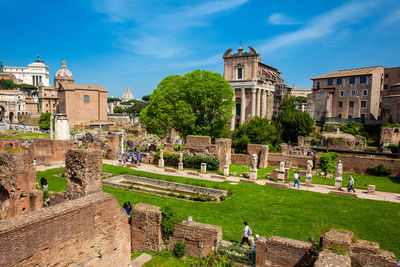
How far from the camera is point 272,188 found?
17406mm

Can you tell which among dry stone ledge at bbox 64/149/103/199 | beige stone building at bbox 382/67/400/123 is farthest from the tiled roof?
dry stone ledge at bbox 64/149/103/199

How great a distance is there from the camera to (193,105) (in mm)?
30250

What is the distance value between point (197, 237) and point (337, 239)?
13.8 feet

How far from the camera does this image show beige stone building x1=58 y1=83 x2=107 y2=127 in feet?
225

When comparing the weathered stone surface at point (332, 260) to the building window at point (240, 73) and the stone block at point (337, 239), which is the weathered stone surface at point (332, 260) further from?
the building window at point (240, 73)

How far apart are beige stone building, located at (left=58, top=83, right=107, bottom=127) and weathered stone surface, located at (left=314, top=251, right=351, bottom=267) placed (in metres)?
71.3

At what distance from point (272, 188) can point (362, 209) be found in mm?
5403

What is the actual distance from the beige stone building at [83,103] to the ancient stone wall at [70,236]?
6703 cm

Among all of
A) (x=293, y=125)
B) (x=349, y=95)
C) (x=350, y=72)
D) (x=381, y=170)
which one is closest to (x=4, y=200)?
(x=381, y=170)

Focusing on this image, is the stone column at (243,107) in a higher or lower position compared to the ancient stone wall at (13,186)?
higher

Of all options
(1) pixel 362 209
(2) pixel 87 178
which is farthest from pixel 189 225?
(1) pixel 362 209

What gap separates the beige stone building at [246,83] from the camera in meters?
48.7

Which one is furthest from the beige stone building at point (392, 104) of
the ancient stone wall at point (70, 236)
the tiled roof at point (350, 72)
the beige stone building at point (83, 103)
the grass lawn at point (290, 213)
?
the beige stone building at point (83, 103)

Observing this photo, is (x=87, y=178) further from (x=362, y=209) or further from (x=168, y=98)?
(x=168, y=98)
